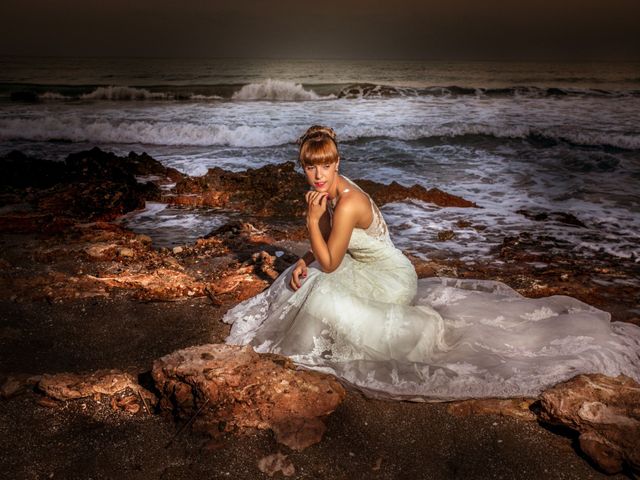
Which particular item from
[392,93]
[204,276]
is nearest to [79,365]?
[204,276]

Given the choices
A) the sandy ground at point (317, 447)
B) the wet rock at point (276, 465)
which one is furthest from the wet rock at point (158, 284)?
the wet rock at point (276, 465)

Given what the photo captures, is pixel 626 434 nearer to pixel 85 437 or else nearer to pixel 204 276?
pixel 85 437

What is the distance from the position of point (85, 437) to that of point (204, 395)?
2.31 ft

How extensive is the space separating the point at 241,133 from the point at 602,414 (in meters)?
15.6

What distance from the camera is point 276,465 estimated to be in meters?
2.54

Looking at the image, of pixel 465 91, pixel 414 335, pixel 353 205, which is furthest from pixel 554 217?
pixel 465 91

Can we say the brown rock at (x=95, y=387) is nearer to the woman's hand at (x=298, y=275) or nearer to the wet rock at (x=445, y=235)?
the woman's hand at (x=298, y=275)

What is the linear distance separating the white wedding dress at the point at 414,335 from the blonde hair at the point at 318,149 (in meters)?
0.38

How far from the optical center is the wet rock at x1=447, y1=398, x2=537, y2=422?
2895mm

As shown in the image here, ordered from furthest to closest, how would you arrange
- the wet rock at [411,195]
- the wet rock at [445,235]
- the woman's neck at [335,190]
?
the wet rock at [411,195], the wet rock at [445,235], the woman's neck at [335,190]

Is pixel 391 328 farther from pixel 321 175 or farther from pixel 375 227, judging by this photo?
pixel 321 175

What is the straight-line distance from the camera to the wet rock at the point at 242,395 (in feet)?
9.09

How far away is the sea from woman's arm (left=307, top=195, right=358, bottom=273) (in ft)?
10.6

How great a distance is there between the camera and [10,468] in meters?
2.47
